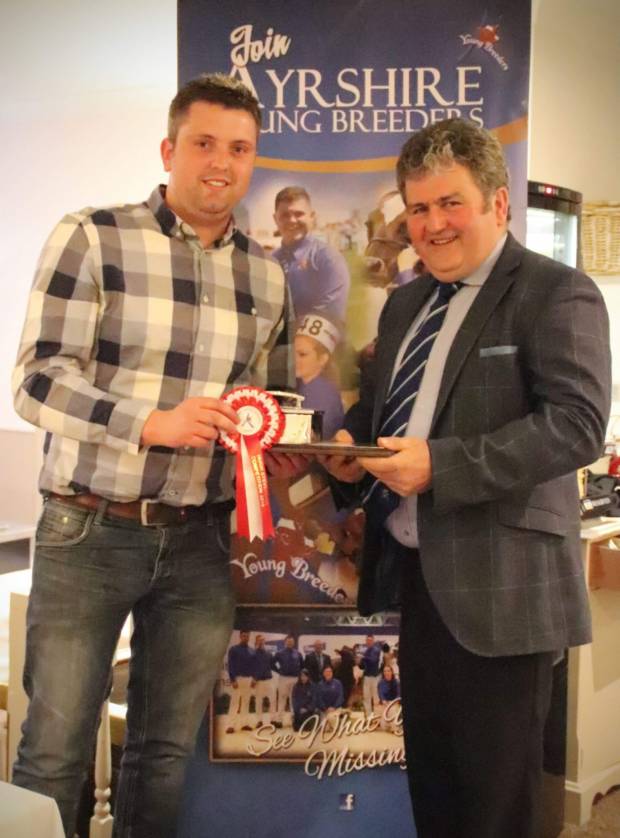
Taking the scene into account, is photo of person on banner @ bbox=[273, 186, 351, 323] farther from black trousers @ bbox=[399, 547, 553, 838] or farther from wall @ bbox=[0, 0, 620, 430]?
wall @ bbox=[0, 0, 620, 430]

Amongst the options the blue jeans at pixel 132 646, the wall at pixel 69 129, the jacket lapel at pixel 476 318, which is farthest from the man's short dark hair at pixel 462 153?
the wall at pixel 69 129

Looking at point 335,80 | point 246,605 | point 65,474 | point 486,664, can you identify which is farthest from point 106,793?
point 335,80

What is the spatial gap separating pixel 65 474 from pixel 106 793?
97 cm

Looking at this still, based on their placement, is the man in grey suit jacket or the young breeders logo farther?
the young breeders logo

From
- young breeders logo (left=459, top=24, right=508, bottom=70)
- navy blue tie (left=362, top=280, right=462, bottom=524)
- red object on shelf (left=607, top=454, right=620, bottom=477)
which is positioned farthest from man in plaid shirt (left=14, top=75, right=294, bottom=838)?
red object on shelf (left=607, top=454, right=620, bottom=477)

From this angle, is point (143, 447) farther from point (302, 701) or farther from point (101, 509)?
point (302, 701)

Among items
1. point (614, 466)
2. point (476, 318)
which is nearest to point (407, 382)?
point (476, 318)


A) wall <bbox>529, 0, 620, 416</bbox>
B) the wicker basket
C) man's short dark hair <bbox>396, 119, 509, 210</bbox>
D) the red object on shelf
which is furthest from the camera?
wall <bbox>529, 0, 620, 416</bbox>

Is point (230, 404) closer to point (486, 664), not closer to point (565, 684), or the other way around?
point (486, 664)

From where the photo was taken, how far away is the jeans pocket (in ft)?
5.47

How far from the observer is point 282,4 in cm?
202

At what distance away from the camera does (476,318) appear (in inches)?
59.6

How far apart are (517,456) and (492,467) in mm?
43

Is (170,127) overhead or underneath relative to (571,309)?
overhead
